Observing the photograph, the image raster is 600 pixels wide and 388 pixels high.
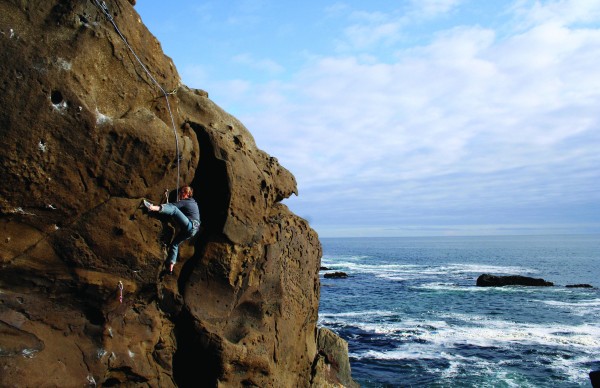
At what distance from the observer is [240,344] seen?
9.32 metres

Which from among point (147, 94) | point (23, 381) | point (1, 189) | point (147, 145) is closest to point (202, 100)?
point (147, 94)

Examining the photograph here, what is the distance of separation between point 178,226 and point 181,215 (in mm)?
472

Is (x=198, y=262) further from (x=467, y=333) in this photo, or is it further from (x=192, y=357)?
(x=467, y=333)

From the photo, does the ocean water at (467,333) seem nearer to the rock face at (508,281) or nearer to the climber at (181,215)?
the rock face at (508,281)

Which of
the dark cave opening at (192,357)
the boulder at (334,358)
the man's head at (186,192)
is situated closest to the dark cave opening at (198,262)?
the dark cave opening at (192,357)

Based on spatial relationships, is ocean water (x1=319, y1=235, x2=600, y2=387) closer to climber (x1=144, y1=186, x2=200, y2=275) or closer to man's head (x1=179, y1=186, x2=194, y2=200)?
climber (x1=144, y1=186, x2=200, y2=275)

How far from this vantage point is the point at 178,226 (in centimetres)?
861

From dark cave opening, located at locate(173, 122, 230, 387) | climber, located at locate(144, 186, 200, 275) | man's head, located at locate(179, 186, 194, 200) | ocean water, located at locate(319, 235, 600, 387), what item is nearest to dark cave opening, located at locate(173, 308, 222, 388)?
dark cave opening, located at locate(173, 122, 230, 387)

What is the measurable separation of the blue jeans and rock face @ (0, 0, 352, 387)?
9.3 inches

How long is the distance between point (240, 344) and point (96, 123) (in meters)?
5.11

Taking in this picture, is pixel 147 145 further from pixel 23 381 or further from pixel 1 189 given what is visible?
pixel 23 381

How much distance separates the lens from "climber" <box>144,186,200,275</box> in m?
8.14

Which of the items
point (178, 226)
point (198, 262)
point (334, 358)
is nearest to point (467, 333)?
point (334, 358)

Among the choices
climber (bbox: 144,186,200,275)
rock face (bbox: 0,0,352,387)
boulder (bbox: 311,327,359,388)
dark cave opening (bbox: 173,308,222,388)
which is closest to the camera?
rock face (bbox: 0,0,352,387)
